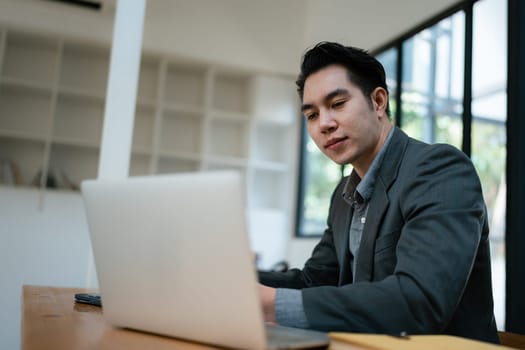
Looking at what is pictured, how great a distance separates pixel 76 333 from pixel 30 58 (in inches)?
155

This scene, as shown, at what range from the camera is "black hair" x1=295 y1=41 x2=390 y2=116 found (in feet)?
4.14

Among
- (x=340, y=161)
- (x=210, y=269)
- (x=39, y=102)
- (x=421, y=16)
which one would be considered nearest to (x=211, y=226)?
(x=210, y=269)

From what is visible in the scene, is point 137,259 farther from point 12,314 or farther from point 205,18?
point 205,18

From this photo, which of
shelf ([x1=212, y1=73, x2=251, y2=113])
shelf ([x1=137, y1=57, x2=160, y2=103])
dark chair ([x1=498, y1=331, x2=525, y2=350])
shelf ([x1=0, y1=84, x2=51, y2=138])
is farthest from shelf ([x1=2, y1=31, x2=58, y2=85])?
dark chair ([x1=498, y1=331, x2=525, y2=350])

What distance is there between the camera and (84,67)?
4.27 m

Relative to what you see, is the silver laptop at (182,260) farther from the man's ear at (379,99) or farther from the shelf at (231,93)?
the shelf at (231,93)

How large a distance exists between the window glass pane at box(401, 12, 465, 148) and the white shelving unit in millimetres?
1162

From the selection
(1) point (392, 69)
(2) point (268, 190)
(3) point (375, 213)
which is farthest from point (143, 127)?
(3) point (375, 213)

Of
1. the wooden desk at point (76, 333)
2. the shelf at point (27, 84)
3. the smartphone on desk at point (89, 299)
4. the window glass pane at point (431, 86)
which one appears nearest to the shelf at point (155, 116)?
the shelf at point (27, 84)

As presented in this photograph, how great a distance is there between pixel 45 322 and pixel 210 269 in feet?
1.32

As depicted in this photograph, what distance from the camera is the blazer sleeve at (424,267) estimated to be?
81cm

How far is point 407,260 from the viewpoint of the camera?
34.5 inches

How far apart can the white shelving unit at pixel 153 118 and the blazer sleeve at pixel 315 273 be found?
2.95 m

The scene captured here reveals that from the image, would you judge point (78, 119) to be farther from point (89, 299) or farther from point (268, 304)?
point (268, 304)
